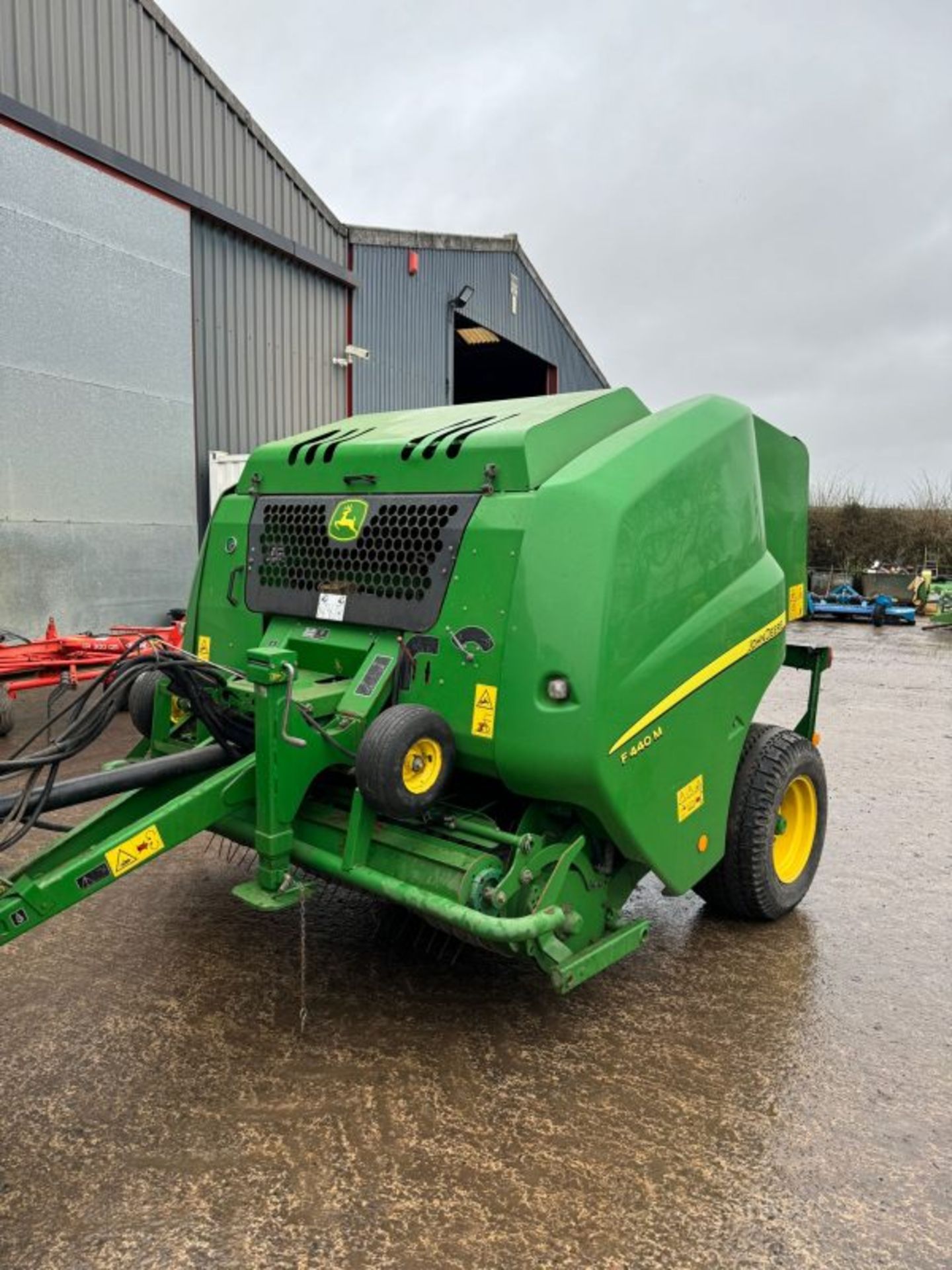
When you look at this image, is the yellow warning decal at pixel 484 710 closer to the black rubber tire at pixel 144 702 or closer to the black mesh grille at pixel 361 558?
the black mesh grille at pixel 361 558

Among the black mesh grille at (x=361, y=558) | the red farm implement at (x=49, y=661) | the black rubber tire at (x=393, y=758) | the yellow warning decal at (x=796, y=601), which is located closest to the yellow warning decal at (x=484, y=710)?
the black rubber tire at (x=393, y=758)

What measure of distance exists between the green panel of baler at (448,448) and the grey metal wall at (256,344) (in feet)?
23.8

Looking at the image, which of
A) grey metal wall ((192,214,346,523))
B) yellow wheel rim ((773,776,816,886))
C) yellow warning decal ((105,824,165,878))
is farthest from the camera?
grey metal wall ((192,214,346,523))

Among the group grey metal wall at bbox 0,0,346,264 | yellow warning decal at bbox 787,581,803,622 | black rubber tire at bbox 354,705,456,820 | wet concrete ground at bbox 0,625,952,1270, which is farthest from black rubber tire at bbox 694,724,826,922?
grey metal wall at bbox 0,0,346,264

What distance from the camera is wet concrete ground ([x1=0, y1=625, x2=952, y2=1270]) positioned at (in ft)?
6.78

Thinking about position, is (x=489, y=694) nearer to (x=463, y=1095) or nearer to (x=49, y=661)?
(x=463, y=1095)

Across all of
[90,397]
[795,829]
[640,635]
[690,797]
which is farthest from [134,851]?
[90,397]

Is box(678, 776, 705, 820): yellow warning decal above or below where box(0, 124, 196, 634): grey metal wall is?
below

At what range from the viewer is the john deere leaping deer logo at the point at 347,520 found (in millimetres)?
3199

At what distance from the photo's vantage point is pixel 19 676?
259 inches

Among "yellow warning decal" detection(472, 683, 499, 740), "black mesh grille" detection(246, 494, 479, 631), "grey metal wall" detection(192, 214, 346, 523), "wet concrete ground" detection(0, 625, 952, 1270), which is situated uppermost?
"grey metal wall" detection(192, 214, 346, 523)

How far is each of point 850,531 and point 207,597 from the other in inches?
1004

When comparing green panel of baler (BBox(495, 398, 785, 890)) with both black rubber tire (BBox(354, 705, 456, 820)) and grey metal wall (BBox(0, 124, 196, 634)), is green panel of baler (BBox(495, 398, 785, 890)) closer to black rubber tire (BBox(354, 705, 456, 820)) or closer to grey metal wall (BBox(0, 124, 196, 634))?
black rubber tire (BBox(354, 705, 456, 820))

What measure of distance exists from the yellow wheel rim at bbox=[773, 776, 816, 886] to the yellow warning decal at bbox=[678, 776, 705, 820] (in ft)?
2.81
